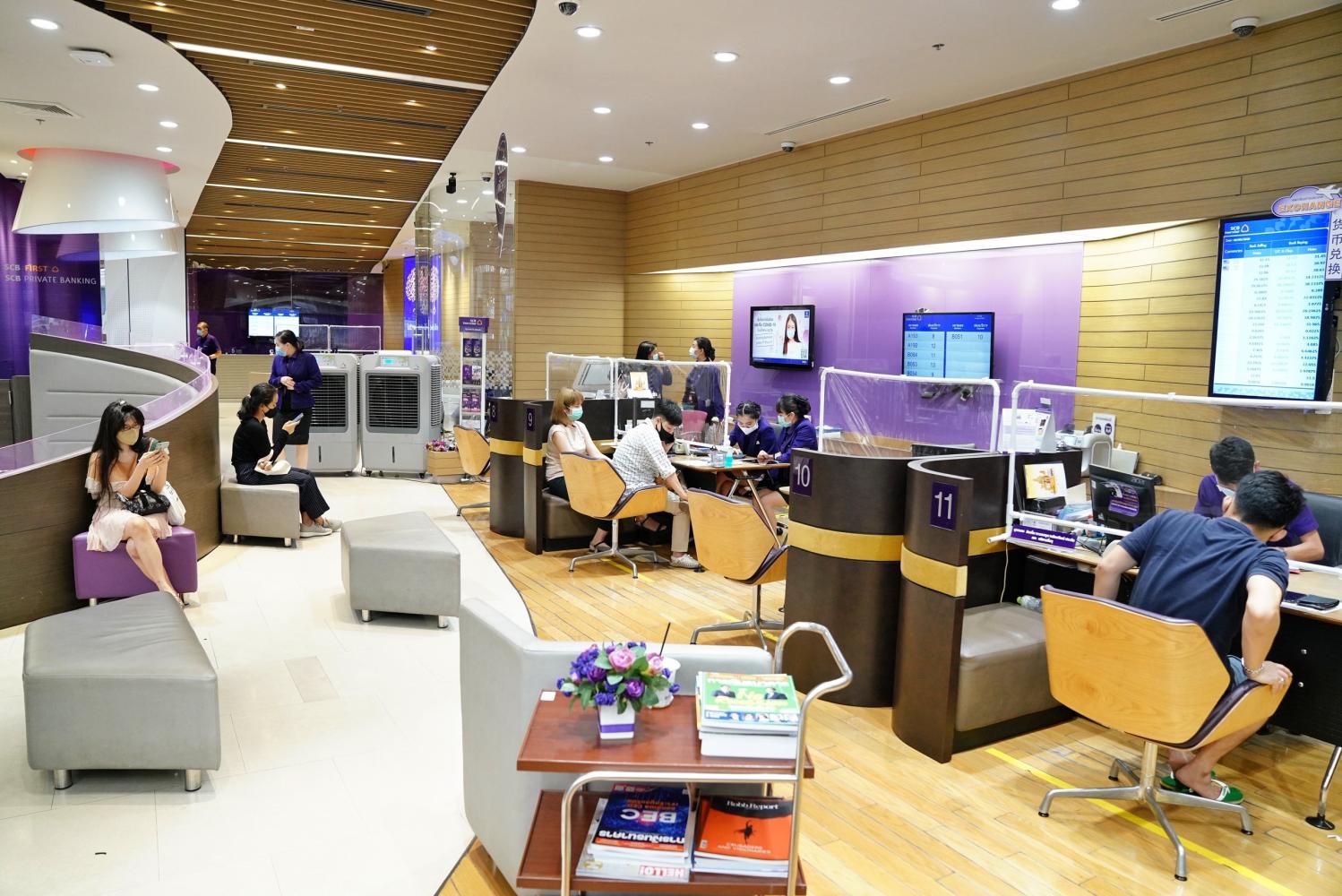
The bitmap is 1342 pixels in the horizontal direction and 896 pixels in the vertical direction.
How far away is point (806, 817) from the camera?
3.28 metres

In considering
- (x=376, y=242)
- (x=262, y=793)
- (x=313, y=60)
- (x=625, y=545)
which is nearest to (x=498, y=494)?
(x=625, y=545)

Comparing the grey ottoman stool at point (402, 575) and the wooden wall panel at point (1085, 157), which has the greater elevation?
the wooden wall panel at point (1085, 157)

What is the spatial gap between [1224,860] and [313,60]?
299 inches

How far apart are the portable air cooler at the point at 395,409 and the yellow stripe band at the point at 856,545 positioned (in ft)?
23.4

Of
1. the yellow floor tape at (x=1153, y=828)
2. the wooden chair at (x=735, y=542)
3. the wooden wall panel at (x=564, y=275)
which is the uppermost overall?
the wooden wall panel at (x=564, y=275)

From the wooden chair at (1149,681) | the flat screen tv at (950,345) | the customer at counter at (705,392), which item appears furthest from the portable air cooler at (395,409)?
the wooden chair at (1149,681)

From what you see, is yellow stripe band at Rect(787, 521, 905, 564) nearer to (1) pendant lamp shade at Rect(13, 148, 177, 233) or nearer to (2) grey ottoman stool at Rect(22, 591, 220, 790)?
(2) grey ottoman stool at Rect(22, 591, 220, 790)

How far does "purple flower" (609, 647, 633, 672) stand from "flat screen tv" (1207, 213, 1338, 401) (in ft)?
16.5

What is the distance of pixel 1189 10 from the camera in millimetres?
5270

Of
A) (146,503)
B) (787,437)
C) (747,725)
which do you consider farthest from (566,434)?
(747,725)

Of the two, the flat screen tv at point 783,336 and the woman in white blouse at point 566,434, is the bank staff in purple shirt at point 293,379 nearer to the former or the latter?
the woman in white blouse at point 566,434

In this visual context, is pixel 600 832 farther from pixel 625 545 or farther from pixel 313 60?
pixel 313 60

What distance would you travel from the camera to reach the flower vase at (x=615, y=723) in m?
2.08

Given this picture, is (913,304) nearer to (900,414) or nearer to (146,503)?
(900,414)
